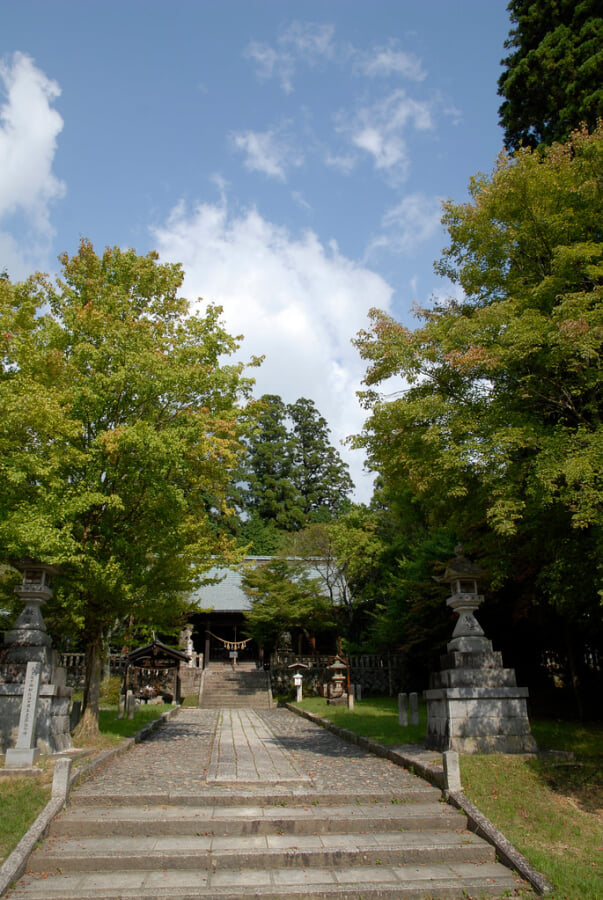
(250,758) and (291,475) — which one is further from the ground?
(291,475)

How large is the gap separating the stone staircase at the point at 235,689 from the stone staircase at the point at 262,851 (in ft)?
58.4

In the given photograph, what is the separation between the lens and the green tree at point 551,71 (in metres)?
13.7

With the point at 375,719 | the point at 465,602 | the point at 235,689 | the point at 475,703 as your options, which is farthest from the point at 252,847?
the point at 235,689

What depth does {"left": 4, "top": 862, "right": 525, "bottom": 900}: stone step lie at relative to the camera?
17.1ft

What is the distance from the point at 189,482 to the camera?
12914 millimetres

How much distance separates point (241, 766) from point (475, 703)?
3.85m

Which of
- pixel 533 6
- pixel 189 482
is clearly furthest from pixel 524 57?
pixel 189 482

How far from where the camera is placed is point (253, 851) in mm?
6004

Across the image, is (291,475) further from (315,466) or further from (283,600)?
(283,600)

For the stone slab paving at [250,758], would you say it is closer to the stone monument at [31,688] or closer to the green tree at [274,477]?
the stone monument at [31,688]

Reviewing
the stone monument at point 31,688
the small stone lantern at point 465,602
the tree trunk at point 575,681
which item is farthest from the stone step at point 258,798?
the tree trunk at point 575,681

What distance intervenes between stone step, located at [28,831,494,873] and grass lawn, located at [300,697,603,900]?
61cm

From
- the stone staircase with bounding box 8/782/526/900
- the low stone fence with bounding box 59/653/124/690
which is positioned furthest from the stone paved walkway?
the low stone fence with bounding box 59/653/124/690

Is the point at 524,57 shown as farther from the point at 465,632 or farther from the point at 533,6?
the point at 465,632
